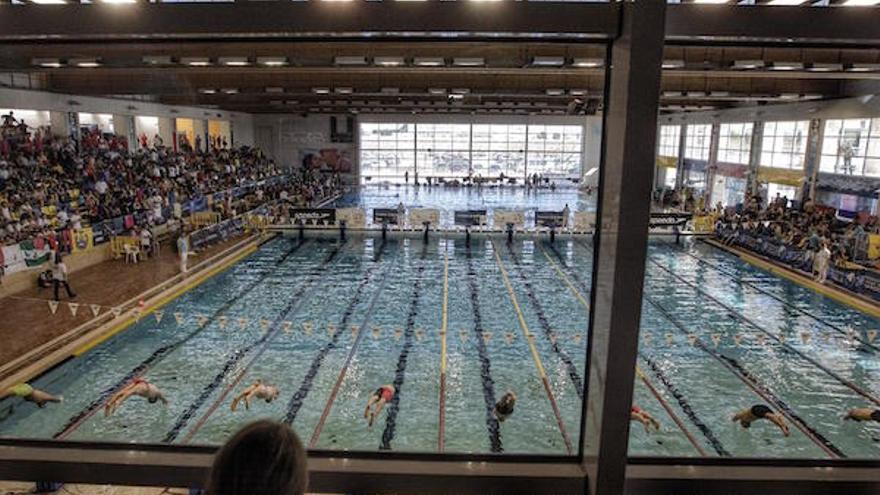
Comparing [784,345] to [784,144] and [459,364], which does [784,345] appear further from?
[784,144]

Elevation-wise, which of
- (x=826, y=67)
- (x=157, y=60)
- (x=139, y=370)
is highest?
(x=826, y=67)

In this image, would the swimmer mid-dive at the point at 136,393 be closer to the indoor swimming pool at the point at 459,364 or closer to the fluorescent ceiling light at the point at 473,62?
the indoor swimming pool at the point at 459,364

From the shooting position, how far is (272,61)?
41.8ft

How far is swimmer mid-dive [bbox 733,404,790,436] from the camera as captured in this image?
7027 mm

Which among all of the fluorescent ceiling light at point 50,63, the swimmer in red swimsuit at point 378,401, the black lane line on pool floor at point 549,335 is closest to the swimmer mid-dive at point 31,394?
the swimmer in red swimsuit at point 378,401

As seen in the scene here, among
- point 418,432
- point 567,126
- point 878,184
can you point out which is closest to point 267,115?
point 567,126

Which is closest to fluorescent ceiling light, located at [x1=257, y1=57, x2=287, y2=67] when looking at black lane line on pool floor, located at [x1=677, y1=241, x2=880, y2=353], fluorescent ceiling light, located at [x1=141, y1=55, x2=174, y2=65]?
fluorescent ceiling light, located at [x1=141, y1=55, x2=174, y2=65]

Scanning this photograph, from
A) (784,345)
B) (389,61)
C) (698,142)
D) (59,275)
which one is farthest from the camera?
(698,142)

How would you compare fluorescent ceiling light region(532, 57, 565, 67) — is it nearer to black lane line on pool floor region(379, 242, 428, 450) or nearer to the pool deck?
black lane line on pool floor region(379, 242, 428, 450)

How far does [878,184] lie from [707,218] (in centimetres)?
557

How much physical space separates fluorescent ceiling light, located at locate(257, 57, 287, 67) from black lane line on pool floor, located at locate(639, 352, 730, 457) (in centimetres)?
913

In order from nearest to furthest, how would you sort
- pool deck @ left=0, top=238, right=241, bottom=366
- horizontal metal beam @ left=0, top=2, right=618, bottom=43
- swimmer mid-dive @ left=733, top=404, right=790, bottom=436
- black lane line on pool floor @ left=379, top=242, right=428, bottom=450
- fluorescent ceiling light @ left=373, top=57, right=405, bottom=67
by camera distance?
horizontal metal beam @ left=0, top=2, right=618, bottom=43 → swimmer mid-dive @ left=733, top=404, right=790, bottom=436 → black lane line on pool floor @ left=379, top=242, right=428, bottom=450 → pool deck @ left=0, top=238, right=241, bottom=366 → fluorescent ceiling light @ left=373, top=57, right=405, bottom=67

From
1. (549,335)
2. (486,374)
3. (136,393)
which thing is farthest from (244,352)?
(549,335)

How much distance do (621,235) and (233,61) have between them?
12505 millimetres
